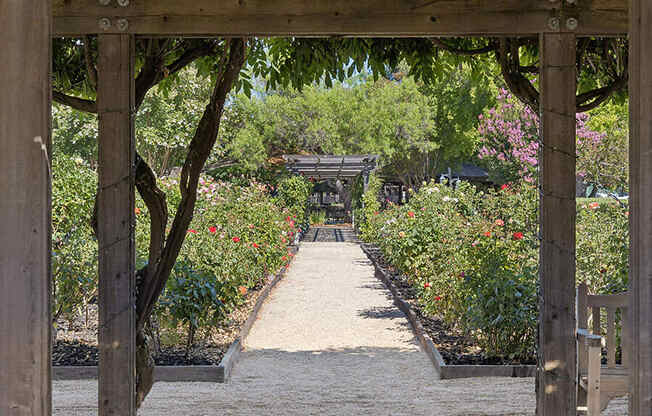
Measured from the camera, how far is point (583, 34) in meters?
3.57

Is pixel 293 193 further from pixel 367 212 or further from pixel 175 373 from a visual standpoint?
pixel 175 373

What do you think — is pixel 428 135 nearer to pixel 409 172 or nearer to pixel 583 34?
pixel 409 172

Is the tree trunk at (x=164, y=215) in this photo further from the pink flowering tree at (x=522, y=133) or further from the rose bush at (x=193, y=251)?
the pink flowering tree at (x=522, y=133)

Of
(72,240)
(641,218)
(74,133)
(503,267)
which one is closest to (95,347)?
(72,240)

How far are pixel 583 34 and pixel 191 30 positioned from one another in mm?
2111

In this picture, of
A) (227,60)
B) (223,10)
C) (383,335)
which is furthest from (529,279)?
(223,10)

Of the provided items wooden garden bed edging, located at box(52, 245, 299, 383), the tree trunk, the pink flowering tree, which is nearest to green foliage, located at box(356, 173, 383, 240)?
the pink flowering tree

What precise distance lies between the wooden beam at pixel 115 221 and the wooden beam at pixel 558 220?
221cm

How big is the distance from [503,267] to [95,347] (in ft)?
12.4

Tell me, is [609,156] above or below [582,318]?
above

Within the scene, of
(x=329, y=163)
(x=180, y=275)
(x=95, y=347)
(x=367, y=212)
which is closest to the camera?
(x=180, y=275)

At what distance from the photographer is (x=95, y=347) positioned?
6125mm

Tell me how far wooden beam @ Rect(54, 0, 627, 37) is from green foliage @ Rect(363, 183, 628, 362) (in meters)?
2.51

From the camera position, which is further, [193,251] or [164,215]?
[193,251]
